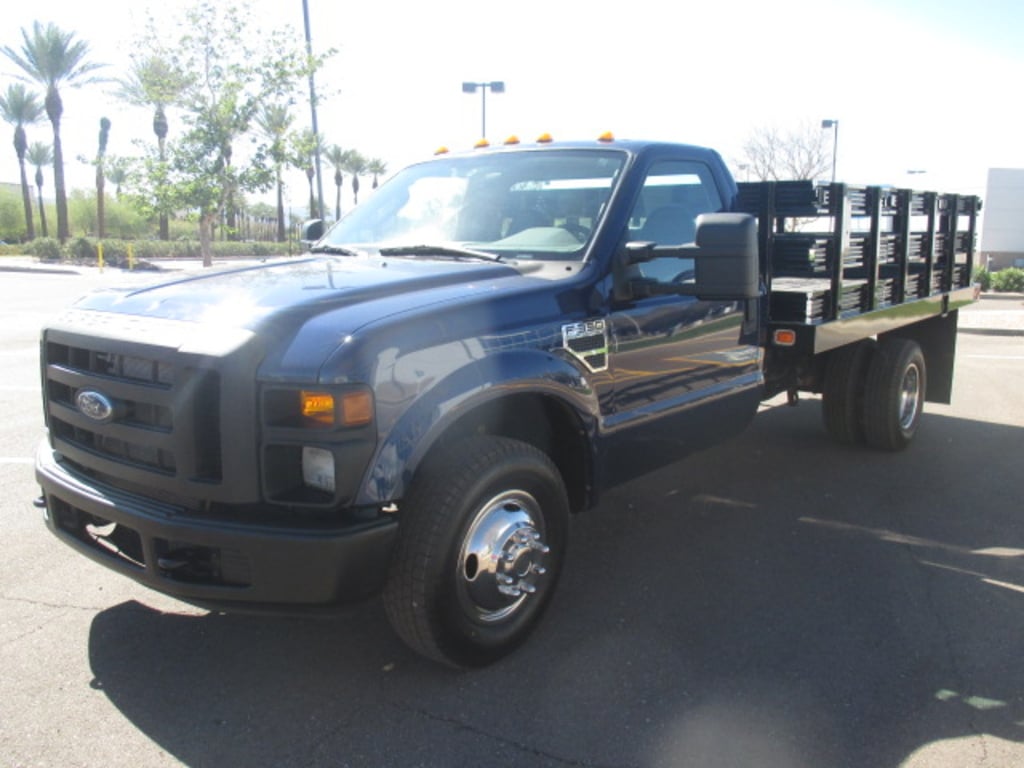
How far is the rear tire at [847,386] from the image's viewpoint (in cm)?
634

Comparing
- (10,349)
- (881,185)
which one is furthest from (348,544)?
(10,349)

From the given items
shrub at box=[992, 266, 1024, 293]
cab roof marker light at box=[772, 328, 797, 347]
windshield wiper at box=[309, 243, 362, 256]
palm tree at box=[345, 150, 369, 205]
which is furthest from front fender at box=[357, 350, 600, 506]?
palm tree at box=[345, 150, 369, 205]

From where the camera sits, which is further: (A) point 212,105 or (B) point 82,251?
(B) point 82,251

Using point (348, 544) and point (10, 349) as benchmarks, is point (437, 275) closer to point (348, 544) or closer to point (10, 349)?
point (348, 544)

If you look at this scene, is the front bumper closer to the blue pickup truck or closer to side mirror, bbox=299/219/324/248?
the blue pickup truck

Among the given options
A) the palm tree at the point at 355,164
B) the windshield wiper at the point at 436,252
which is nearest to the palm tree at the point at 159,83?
the windshield wiper at the point at 436,252

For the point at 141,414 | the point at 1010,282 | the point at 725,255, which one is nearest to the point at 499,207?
the point at 725,255

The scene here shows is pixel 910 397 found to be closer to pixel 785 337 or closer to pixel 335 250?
pixel 785 337

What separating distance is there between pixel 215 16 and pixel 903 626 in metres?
15.4

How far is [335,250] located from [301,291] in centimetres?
124

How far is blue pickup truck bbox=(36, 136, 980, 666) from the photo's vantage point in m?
2.76

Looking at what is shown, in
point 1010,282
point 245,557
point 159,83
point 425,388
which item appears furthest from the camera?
point 1010,282

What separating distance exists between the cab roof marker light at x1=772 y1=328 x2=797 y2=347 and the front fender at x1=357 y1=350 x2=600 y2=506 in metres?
1.98

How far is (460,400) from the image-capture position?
3.00 metres
